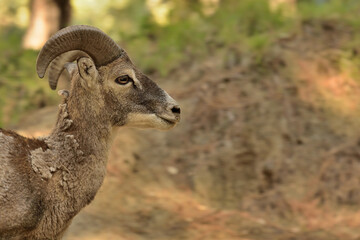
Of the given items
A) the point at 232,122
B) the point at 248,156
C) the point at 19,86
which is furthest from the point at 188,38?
the point at 248,156

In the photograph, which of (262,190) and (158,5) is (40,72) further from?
(158,5)

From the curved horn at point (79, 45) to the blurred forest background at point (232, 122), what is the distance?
297 centimetres

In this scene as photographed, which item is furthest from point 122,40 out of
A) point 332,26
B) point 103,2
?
point 103,2

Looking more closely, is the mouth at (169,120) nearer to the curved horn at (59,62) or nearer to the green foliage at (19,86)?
the curved horn at (59,62)

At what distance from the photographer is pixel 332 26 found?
13.7 meters

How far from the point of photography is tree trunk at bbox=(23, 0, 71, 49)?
14.2 m

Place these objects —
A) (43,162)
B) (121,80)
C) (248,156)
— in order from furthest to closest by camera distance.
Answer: (248,156) < (121,80) < (43,162)

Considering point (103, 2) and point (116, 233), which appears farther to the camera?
point (103, 2)

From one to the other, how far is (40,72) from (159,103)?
3.85 ft

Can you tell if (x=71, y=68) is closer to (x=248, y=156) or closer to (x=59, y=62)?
(x=59, y=62)

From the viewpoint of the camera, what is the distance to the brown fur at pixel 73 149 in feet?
17.9

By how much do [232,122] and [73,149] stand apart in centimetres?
604

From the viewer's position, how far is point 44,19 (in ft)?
46.8

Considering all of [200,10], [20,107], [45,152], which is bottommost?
[45,152]
